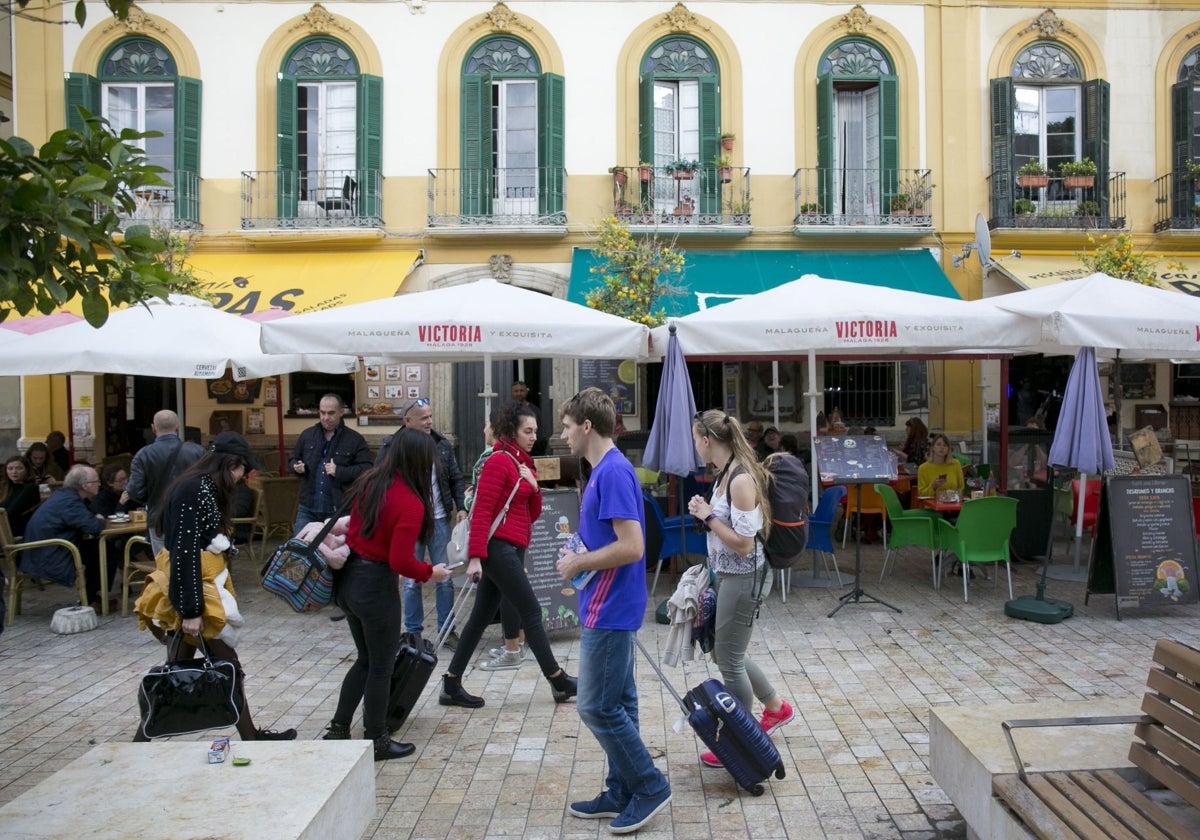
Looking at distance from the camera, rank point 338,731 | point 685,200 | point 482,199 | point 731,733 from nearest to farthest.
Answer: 1. point 731,733
2. point 338,731
3. point 685,200
4. point 482,199

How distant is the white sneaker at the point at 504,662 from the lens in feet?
20.8

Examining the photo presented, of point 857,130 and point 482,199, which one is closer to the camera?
point 482,199

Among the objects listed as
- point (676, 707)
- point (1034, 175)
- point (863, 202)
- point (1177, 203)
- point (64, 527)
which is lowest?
Result: point (676, 707)

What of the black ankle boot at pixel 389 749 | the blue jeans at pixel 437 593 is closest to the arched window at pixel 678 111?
the blue jeans at pixel 437 593

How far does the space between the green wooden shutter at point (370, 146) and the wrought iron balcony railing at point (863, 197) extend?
6.10 meters

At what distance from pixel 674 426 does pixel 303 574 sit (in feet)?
12.0

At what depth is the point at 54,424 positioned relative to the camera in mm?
14320

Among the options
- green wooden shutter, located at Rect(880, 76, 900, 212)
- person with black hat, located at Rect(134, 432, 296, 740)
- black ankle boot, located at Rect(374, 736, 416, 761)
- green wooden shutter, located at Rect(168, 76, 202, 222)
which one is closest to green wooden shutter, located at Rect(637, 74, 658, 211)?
green wooden shutter, located at Rect(880, 76, 900, 212)

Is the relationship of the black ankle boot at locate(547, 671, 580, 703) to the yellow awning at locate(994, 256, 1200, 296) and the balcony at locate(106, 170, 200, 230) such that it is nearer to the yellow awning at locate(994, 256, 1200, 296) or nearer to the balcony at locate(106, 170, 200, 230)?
the yellow awning at locate(994, 256, 1200, 296)

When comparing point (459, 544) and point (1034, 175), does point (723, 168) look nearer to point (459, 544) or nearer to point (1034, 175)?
point (1034, 175)

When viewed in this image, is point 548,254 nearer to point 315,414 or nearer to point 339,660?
point 315,414

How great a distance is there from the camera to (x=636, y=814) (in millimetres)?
3955

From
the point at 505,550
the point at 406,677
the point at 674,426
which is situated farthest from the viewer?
the point at 674,426

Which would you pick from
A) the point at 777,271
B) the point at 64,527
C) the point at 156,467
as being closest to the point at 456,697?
the point at 156,467
